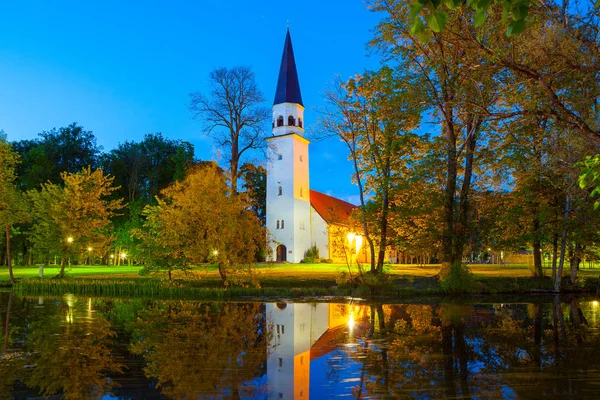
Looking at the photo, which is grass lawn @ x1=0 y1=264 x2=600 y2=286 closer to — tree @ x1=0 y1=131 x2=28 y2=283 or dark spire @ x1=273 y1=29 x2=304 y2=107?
tree @ x1=0 y1=131 x2=28 y2=283

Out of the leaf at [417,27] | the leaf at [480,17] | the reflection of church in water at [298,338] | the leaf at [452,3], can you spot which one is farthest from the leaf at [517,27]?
the reflection of church in water at [298,338]

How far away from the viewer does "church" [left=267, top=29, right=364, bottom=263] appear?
45031 millimetres

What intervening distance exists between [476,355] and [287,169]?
39148mm

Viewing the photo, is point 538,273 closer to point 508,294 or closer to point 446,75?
point 508,294

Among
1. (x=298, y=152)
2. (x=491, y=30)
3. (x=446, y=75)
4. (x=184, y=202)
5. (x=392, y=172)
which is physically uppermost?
(x=298, y=152)

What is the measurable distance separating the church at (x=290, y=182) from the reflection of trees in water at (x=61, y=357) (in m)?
33.2

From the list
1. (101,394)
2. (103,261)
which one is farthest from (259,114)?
(103,261)

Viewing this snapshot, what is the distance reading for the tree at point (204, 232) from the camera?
18797mm

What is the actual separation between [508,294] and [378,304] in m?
7.16

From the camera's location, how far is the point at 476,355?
25.5ft

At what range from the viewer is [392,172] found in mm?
23844

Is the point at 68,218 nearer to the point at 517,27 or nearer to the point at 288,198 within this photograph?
the point at 288,198

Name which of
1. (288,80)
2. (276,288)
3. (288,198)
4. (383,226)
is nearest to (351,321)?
(276,288)

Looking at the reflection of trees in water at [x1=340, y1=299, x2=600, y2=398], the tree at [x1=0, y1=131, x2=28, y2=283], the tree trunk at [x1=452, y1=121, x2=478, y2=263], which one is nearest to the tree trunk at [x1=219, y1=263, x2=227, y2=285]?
the reflection of trees in water at [x1=340, y1=299, x2=600, y2=398]
